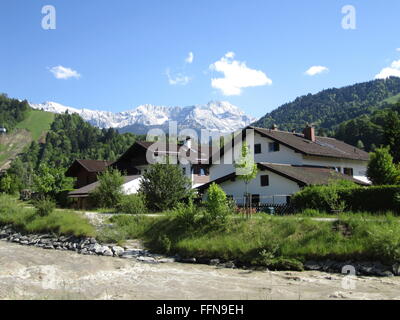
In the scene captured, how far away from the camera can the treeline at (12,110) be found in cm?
17605

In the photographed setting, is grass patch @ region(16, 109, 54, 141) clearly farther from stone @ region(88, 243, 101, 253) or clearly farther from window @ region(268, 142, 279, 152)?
stone @ region(88, 243, 101, 253)

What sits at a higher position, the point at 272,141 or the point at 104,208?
the point at 272,141

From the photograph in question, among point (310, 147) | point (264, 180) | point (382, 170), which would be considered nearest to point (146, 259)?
point (264, 180)

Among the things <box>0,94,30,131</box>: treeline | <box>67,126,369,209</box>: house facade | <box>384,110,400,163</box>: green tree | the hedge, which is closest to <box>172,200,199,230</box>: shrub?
<box>67,126,369,209</box>: house facade

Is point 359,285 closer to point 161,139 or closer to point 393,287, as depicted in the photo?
point 393,287

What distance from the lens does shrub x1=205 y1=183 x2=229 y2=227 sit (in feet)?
64.8

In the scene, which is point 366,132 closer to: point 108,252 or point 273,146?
point 273,146

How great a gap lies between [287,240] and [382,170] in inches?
675

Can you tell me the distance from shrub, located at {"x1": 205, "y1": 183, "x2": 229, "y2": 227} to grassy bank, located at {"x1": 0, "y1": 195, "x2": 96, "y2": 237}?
827 centimetres

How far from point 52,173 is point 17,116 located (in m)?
151

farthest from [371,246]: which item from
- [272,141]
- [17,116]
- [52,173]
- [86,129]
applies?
[17,116]

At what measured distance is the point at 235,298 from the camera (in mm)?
11508

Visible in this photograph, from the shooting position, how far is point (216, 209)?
1984cm

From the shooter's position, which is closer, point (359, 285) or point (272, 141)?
point (359, 285)
